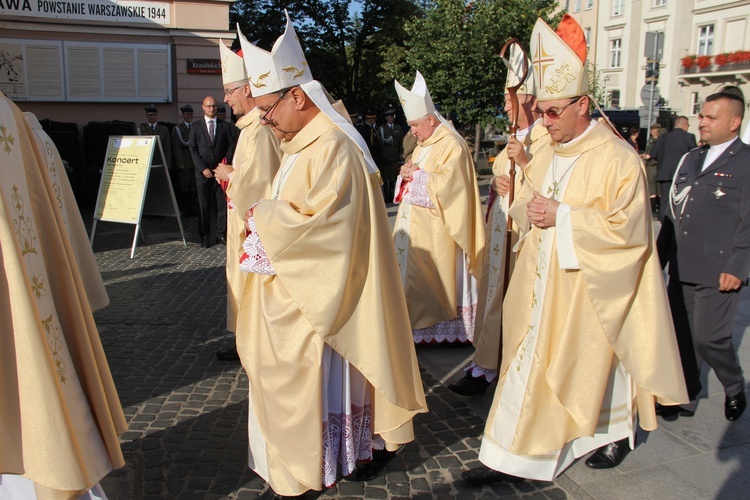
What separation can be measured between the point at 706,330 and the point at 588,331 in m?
1.34

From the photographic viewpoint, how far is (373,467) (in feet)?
11.1

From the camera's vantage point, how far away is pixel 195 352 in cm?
528

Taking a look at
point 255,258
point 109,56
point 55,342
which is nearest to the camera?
point 55,342

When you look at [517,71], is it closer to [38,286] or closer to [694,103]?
[38,286]

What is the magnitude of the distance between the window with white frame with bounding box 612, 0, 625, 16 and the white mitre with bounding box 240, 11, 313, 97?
43752mm

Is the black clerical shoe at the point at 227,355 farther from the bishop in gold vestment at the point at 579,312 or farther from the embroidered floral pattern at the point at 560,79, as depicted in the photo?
the embroidered floral pattern at the point at 560,79

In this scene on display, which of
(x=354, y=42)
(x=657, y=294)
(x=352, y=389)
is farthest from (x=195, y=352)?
(x=354, y=42)

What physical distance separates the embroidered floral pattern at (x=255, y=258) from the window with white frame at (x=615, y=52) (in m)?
43.8

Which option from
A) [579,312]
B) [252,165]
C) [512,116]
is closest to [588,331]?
[579,312]

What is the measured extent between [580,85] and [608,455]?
193 cm

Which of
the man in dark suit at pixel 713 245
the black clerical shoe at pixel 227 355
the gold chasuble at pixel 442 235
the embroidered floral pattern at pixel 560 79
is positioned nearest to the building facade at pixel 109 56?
the gold chasuble at pixel 442 235

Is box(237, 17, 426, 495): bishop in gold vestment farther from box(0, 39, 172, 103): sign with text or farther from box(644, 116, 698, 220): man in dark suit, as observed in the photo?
box(0, 39, 172, 103): sign with text

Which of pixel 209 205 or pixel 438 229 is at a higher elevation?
pixel 438 229

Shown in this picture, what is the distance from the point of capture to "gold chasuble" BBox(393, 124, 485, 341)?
528 cm
